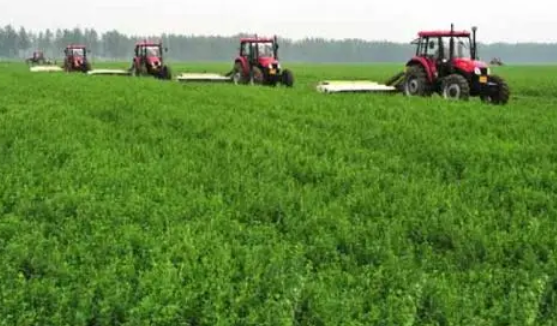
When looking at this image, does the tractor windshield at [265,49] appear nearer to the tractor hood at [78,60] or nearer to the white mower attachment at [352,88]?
the white mower attachment at [352,88]

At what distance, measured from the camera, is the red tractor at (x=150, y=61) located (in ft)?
106

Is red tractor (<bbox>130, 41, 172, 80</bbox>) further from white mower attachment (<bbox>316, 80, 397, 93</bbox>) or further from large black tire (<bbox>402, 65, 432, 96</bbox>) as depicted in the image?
large black tire (<bbox>402, 65, 432, 96</bbox>)

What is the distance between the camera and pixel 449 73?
18.3 metres

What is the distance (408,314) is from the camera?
481 cm

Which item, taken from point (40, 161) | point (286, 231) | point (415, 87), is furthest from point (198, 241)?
point (415, 87)

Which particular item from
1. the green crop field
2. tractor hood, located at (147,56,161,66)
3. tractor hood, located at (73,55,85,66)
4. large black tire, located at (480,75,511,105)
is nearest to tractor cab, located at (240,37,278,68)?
tractor hood, located at (147,56,161,66)

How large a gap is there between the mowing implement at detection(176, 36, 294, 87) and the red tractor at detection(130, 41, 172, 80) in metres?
6.41

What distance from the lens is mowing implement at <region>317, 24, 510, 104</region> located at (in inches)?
684

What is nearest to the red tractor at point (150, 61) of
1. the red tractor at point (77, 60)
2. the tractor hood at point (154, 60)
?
the tractor hood at point (154, 60)

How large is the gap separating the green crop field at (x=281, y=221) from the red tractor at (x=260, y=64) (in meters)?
12.8

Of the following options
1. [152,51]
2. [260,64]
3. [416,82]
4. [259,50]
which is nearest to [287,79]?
[260,64]

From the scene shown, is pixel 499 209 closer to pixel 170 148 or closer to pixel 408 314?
pixel 408 314

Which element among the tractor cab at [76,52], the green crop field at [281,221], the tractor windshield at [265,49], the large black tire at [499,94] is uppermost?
the tractor cab at [76,52]

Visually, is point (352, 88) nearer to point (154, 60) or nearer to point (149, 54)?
point (154, 60)
